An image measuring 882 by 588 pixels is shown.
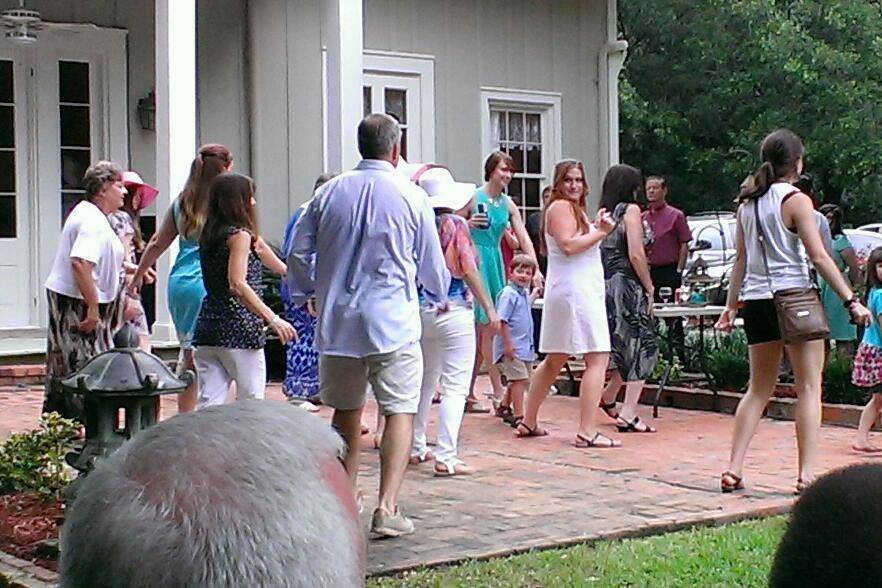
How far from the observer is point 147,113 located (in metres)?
13.3

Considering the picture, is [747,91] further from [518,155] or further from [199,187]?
[199,187]

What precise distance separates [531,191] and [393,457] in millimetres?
9975

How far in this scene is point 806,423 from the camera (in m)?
6.80

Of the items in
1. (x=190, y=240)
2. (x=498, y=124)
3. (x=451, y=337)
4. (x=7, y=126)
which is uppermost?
(x=498, y=124)

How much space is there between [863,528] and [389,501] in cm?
437

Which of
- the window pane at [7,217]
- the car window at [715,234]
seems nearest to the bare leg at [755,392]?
the window pane at [7,217]

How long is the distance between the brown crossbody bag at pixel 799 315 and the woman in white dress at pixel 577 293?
1.74 meters

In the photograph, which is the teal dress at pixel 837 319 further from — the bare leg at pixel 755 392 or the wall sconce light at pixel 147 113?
the wall sconce light at pixel 147 113

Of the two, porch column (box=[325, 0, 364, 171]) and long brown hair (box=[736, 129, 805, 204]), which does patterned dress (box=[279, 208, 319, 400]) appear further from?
long brown hair (box=[736, 129, 805, 204])

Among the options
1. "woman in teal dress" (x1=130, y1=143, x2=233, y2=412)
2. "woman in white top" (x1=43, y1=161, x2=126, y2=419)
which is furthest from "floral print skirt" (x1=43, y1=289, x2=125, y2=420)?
"woman in teal dress" (x1=130, y1=143, x2=233, y2=412)

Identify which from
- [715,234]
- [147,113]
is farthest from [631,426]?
[715,234]

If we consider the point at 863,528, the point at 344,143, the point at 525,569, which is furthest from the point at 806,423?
the point at 344,143

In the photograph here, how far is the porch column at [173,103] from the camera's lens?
11.8m

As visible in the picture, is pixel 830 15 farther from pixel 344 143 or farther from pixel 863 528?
pixel 863 528
